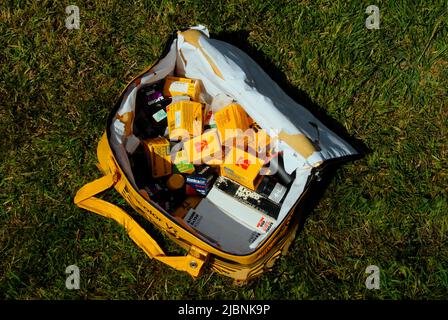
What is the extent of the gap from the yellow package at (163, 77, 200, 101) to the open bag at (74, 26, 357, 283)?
59 millimetres

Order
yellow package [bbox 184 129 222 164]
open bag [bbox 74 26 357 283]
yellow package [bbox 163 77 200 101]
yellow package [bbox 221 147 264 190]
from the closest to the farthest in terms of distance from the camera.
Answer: open bag [bbox 74 26 357 283] → yellow package [bbox 221 147 264 190] → yellow package [bbox 184 129 222 164] → yellow package [bbox 163 77 200 101]

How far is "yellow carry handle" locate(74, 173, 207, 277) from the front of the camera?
115 inches

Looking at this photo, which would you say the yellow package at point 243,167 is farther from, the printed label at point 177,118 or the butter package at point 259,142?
the printed label at point 177,118

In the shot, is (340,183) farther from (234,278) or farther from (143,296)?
(143,296)

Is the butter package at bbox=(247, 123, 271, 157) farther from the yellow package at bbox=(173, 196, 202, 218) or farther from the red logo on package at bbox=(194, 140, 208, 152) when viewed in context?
the yellow package at bbox=(173, 196, 202, 218)

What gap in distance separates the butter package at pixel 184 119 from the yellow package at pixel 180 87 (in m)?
0.10

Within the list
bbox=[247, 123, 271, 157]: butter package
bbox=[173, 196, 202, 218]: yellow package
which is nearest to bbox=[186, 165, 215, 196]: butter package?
bbox=[173, 196, 202, 218]: yellow package

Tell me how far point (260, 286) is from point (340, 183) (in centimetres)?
85

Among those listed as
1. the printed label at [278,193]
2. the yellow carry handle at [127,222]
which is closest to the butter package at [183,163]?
the yellow carry handle at [127,222]

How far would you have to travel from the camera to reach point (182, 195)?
3.28m

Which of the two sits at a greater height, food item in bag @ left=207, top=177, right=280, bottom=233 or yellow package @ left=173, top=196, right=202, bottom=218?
food item in bag @ left=207, top=177, right=280, bottom=233

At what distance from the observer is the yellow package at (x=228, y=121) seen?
3.19m

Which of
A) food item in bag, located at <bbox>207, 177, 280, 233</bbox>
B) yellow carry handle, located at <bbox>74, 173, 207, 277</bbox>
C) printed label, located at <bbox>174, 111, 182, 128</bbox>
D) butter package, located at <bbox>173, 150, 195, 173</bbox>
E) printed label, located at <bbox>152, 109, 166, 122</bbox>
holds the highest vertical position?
printed label, located at <bbox>174, 111, 182, 128</bbox>
